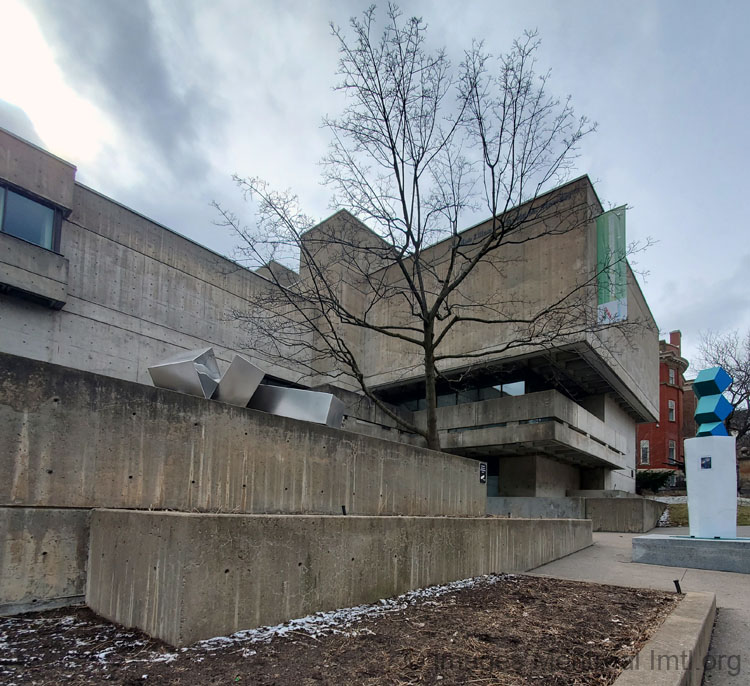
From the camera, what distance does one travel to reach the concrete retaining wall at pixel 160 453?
4.20m

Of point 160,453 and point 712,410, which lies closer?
point 160,453

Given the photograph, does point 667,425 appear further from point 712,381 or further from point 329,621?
point 329,621

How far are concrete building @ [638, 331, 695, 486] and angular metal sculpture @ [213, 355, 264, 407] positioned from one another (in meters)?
49.1

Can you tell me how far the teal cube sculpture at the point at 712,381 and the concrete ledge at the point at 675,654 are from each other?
22.5ft

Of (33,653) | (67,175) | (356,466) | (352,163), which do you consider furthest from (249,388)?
(67,175)

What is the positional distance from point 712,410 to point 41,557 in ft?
36.1

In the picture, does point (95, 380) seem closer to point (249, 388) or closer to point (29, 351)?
point (249, 388)

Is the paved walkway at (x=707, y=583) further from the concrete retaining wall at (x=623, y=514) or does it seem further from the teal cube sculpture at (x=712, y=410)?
the concrete retaining wall at (x=623, y=514)

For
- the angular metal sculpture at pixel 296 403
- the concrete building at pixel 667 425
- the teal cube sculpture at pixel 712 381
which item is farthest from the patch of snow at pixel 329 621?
the concrete building at pixel 667 425

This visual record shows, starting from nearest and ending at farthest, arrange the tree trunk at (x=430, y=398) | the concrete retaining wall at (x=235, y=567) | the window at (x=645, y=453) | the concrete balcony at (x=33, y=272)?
the concrete retaining wall at (x=235, y=567) → the tree trunk at (x=430, y=398) → the concrete balcony at (x=33, y=272) → the window at (x=645, y=453)

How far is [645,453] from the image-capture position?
47938 millimetres

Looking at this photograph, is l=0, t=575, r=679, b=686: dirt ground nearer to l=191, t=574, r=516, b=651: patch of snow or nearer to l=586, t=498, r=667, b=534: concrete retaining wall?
l=191, t=574, r=516, b=651: patch of snow

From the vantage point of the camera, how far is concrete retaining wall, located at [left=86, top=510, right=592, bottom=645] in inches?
126

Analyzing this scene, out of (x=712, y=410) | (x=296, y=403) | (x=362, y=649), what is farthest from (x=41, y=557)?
(x=712, y=410)
